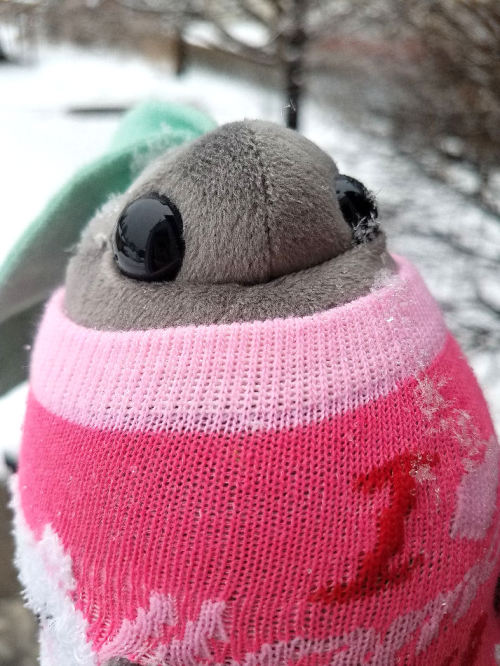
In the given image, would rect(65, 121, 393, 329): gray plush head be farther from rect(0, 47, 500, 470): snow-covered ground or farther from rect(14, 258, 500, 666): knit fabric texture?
rect(0, 47, 500, 470): snow-covered ground

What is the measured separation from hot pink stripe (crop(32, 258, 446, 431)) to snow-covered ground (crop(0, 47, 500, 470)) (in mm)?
219

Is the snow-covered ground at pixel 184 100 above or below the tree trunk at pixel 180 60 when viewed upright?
below

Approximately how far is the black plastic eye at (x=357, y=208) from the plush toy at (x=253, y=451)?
0.03 m

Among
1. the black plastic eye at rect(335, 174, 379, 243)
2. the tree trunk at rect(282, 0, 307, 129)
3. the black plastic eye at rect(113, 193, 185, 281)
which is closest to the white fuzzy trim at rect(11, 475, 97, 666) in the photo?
the black plastic eye at rect(113, 193, 185, 281)

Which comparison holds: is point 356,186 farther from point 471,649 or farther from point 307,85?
point 307,85

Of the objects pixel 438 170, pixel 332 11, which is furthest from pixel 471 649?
pixel 332 11

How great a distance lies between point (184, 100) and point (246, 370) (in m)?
5.54

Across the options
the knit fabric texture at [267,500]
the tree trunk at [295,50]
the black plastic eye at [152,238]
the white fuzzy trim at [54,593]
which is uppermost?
the tree trunk at [295,50]

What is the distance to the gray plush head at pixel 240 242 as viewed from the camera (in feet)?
1.55

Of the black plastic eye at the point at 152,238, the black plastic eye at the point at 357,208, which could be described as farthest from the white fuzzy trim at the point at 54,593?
the black plastic eye at the point at 357,208

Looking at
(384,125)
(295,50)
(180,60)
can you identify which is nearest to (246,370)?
(384,125)

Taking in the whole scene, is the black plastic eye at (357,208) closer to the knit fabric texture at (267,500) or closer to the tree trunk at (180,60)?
the knit fabric texture at (267,500)

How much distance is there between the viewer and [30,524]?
519mm

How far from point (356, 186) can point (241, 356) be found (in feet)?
0.71
